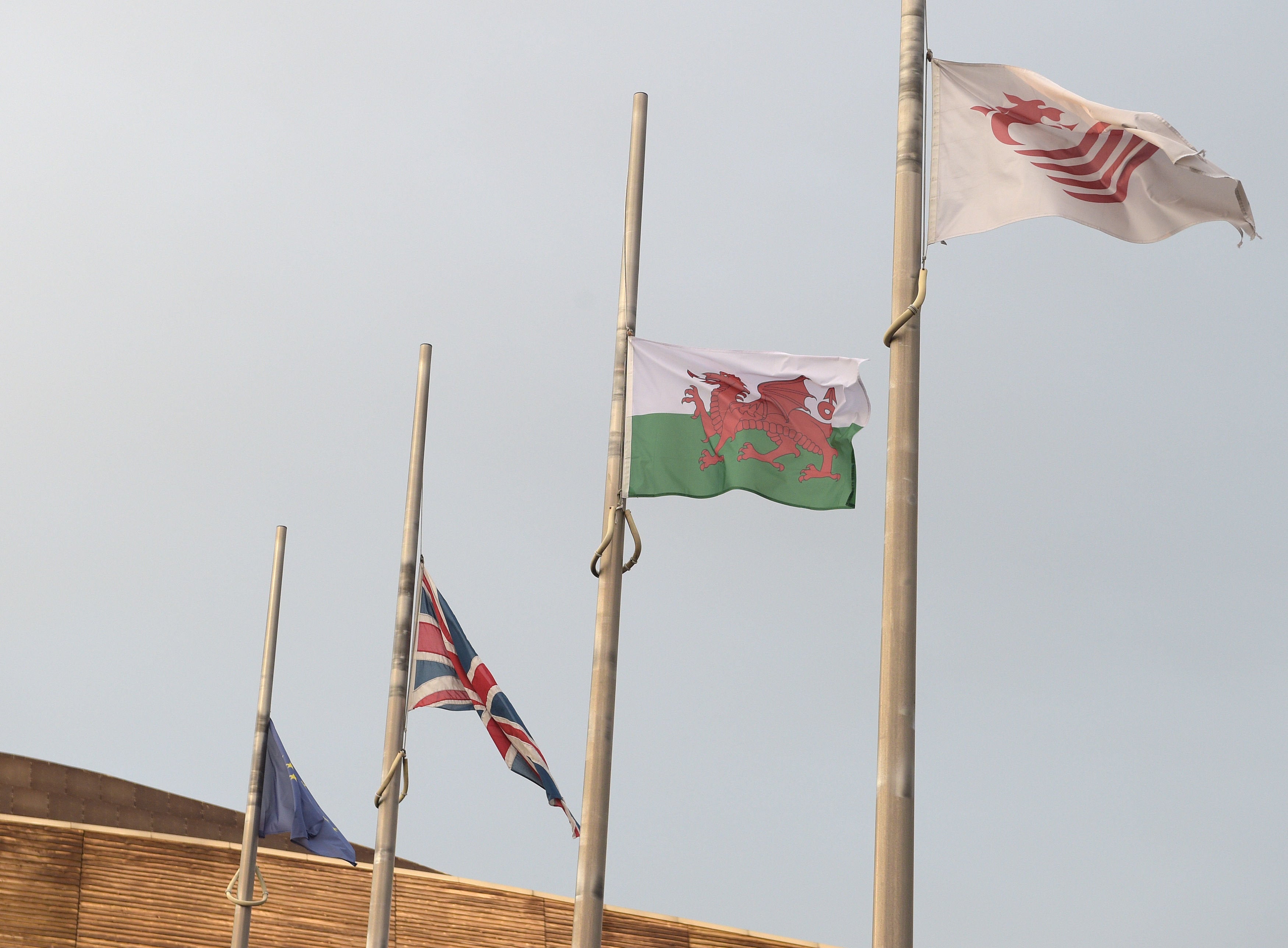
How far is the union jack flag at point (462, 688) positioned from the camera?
1384 cm

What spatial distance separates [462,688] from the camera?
572 inches

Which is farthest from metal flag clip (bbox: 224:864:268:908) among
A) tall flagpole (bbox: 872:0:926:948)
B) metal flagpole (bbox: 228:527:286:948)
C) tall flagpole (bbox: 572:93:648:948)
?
tall flagpole (bbox: 872:0:926:948)

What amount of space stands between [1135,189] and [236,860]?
14.1m

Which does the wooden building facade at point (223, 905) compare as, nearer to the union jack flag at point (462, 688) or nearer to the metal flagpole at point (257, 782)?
the metal flagpole at point (257, 782)

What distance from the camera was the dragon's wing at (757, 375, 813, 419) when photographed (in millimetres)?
9664

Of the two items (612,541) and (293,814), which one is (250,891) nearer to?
(293,814)

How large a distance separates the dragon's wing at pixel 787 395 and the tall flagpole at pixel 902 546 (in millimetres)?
1706

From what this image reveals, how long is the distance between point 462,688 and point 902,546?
7938mm

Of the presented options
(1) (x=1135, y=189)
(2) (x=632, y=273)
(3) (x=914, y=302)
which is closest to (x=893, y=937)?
(3) (x=914, y=302)

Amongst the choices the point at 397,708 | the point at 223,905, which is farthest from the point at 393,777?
the point at 223,905

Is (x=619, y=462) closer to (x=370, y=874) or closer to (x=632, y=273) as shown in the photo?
(x=632, y=273)

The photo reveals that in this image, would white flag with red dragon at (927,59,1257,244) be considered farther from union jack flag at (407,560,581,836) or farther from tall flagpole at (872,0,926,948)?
union jack flag at (407,560,581,836)

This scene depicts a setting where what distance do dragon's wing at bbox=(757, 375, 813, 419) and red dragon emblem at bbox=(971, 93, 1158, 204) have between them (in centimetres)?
209

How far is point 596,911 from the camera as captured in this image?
9.70m
